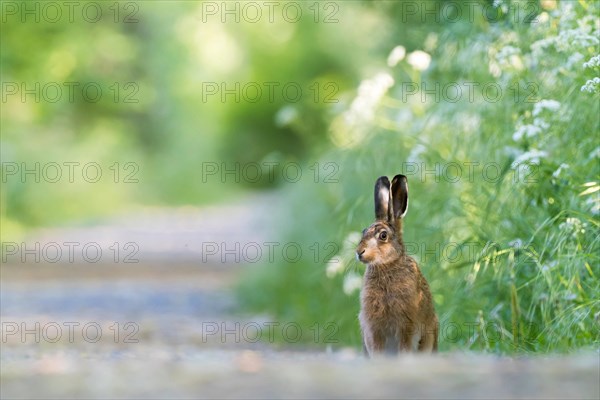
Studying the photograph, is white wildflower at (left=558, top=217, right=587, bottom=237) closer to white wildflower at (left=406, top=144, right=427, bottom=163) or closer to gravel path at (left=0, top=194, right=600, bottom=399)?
gravel path at (left=0, top=194, right=600, bottom=399)

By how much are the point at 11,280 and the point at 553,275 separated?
11.0 m

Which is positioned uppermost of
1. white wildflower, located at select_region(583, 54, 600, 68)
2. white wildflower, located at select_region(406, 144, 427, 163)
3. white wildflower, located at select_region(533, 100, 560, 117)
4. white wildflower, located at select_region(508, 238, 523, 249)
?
white wildflower, located at select_region(583, 54, 600, 68)

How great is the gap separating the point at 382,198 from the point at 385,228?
0.18 meters

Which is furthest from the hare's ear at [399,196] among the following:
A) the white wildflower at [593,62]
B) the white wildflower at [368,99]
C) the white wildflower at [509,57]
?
the white wildflower at [368,99]

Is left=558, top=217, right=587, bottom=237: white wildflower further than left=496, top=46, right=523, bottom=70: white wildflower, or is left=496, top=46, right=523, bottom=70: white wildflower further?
left=496, top=46, right=523, bottom=70: white wildflower

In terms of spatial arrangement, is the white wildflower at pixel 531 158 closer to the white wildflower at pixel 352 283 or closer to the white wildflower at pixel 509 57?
the white wildflower at pixel 509 57

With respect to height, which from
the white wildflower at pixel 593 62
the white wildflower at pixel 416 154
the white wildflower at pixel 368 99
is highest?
the white wildflower at pixel 368 99

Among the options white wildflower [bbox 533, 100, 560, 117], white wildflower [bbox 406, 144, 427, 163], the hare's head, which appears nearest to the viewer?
the hare's head

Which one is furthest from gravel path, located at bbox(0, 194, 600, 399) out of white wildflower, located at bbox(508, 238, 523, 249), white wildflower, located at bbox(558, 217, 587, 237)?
white wildflower, located at bbox(508, 238, 523, 249)

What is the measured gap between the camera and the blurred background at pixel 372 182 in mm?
7855

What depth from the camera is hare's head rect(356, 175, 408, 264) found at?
6680 millimetres

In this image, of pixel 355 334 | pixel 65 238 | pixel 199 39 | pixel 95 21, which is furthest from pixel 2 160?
pixel 199 39

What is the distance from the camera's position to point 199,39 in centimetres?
4600

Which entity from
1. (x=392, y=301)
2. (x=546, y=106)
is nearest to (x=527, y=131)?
(x=546, y=106)
